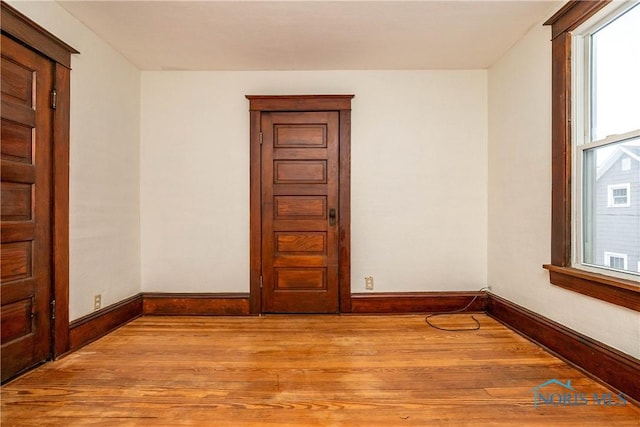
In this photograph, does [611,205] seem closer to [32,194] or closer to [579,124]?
[579,124]

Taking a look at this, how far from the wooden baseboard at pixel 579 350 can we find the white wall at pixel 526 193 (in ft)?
0.18

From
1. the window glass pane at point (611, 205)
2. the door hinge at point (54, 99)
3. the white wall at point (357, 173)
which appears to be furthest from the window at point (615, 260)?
the door hinge at point (54, 99)

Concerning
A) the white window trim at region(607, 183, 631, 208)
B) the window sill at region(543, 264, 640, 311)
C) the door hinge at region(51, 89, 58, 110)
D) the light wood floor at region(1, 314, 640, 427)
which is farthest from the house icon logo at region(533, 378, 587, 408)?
the door hinge at region(51, 89, 58, 110)

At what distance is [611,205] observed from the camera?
2.09 meters

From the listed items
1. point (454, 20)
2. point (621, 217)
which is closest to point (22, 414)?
point (621, 217)

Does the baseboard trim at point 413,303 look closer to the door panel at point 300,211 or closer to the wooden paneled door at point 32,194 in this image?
the door panel at point 300,211

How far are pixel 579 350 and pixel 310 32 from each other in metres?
2.93

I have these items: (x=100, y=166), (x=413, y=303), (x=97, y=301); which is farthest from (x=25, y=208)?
(x=413, y=303)

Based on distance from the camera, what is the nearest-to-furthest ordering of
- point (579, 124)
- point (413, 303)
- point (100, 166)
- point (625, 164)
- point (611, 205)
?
point (625, 164) → point (611, 205) → point (579, 124) → point (100, 166) → point (413, 303)

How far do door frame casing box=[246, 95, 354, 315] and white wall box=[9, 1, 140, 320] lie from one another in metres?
1.12

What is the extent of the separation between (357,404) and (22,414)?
5.61 feet

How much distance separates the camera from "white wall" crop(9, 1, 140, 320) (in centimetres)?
250

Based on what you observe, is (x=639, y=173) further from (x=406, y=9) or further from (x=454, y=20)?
(x=406, y=9)

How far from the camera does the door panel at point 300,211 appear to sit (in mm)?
3383
